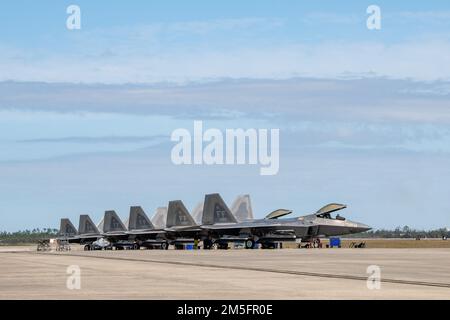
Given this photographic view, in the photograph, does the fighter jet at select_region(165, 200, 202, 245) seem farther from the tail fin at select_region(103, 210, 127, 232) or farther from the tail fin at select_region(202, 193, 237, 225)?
the tail fin at select_region(103, 210, 127, 232)

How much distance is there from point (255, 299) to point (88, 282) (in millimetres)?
7319

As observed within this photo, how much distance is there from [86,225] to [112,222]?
528 inches

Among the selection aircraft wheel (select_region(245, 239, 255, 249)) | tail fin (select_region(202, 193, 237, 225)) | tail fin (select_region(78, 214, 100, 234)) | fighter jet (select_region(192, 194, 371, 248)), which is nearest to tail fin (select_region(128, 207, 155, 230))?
tail fin (select_region(78, 214, 100, 234))

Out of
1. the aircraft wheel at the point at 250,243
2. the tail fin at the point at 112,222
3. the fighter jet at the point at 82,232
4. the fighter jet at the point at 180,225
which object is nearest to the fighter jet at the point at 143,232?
the fighter jet at the point at 180,225

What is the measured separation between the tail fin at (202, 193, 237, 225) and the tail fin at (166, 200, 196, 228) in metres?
6.88

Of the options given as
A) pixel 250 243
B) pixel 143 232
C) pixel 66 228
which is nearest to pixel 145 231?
pixel 143 232

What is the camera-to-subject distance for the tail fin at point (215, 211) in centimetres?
9344

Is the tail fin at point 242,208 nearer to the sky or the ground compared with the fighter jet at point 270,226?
nearer to the sky

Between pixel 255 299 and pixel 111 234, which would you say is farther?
pixel 111 234

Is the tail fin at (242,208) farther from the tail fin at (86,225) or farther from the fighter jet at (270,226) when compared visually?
the tail fin at (86,225)
